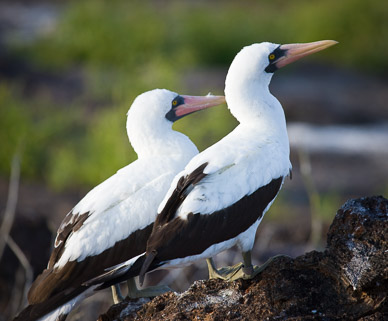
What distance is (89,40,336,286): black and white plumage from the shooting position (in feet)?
11.7

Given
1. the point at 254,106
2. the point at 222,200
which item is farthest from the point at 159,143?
the point at 222,200

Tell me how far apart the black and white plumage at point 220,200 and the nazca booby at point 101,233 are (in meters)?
0.14

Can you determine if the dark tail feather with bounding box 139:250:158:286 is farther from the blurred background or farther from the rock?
the blurred background

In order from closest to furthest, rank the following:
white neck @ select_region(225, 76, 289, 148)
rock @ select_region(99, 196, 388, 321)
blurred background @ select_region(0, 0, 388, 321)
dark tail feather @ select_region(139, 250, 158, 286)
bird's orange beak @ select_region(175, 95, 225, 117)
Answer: rock @ select_region(99, 196, 388, 321)
dark tail feather @ select_region(139, 250, 158, 286)
white neck @ select_region(225, 76, 289, 148)
bird's orange beak @ select_region(175, 95, 225, 117)
blurred background @ select_region(0, 0, 388, 321)

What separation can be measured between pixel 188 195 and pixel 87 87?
39.0 feet

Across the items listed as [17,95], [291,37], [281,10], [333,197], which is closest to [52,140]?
[17,95]

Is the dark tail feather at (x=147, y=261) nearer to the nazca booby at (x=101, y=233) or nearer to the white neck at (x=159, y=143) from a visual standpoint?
the nazca booby at (x=101, y=233)

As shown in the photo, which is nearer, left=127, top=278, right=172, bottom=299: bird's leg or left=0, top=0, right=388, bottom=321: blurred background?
left=127, top=278, right=172, bottom=299: bird's leg

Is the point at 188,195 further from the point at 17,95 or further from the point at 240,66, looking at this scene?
the point at 17,95

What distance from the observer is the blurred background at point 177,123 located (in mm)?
6801

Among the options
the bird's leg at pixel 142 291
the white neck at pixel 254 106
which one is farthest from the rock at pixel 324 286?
the white neck at pixel 254 106

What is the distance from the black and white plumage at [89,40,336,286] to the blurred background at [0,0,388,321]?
3.92 ft

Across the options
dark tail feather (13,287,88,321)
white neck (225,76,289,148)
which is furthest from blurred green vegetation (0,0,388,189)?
dark tail feather (13,287,88,321)

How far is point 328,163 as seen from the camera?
41.3ft
